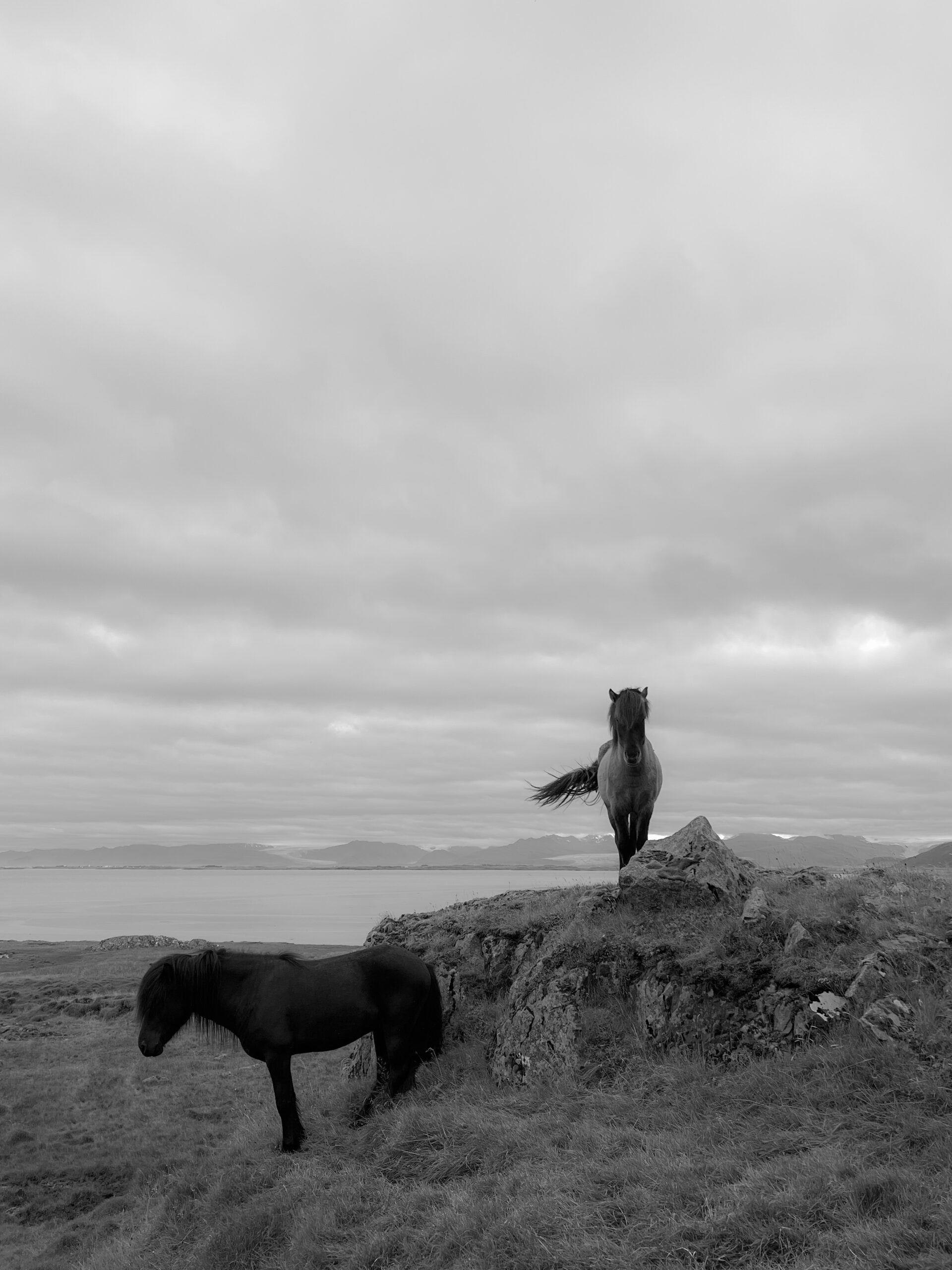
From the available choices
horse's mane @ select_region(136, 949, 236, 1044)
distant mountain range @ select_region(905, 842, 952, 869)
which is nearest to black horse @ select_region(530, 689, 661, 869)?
horse's mane @ select_region(136, 949, 236, 1044)

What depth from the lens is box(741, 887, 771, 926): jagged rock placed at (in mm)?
9844

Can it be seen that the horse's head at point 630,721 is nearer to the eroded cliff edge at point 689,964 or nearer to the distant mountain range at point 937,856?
the eroded cliff edge at point 689,964

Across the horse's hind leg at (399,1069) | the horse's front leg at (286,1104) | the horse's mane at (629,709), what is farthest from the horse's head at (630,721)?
the horse's front leg at (286,1104)

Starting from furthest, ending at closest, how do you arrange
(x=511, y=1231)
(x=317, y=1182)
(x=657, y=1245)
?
(x=317, y=1182) < (x=511, y=1231) < (x=657, y=1245)

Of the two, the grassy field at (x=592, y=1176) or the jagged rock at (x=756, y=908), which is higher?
the jagged rock at (x=756, y=908)

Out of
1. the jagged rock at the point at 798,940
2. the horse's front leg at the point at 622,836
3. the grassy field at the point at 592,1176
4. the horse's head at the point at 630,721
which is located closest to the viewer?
the grassy field at the point at 592,1176

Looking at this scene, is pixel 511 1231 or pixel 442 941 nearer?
pixel 511 1231

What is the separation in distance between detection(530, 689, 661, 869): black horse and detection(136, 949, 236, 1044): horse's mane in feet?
18.6

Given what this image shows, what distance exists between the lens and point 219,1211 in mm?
8492

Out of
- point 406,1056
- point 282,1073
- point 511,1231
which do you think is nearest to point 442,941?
point 406,1056

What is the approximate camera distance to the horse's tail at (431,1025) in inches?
396

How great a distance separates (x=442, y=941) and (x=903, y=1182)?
23.5 ft

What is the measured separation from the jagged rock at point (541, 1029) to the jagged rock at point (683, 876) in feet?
4.61

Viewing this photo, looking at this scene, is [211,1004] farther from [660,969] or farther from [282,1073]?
[660,969]
